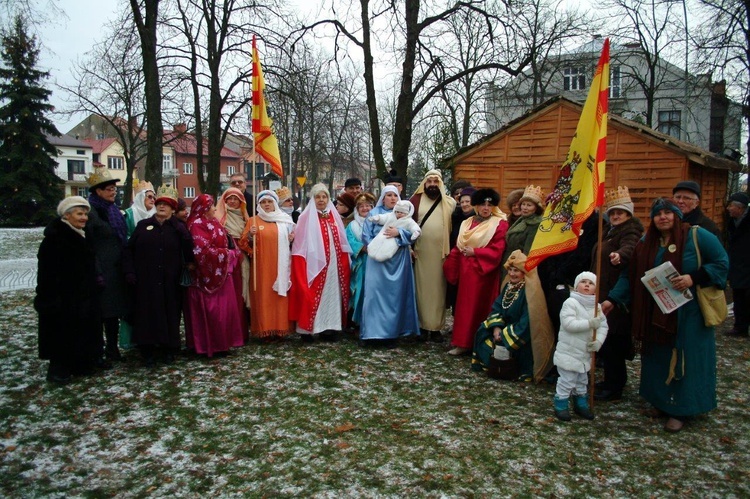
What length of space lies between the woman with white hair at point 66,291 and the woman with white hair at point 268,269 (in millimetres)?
1778

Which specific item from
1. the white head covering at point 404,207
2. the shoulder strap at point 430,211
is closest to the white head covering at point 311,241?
the white head covering at point 404,207

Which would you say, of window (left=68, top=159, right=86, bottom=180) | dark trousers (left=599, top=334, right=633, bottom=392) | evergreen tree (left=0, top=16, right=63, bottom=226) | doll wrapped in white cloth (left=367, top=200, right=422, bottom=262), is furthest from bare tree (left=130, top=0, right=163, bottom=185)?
window (left=68, top=159, right=86, bottom=180)

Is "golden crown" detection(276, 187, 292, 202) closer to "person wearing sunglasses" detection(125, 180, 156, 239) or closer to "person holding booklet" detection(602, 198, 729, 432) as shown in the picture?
"person wearing sunglasses" detection(125, 180, 156, 239)

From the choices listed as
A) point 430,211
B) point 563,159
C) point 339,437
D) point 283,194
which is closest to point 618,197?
point 430,211

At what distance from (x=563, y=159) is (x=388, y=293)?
33.0ft

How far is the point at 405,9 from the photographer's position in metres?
12.2

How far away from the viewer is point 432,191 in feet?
22.7

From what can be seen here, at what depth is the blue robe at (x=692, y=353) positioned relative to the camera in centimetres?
420

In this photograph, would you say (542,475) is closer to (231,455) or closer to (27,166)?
(231,455)

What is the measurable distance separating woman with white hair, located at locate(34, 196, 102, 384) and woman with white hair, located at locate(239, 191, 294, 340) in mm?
1778

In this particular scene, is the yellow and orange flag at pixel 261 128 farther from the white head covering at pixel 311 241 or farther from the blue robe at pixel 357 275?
the blue robe at pixel 357 275

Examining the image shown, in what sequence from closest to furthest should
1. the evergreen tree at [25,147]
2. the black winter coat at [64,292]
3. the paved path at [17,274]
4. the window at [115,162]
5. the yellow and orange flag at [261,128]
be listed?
the black winter coat at [64,292] < the yellow and orange flag at [261,128] < the paved path at [17,274] < the evergreen tree at [25,147] < the window at [115,162]

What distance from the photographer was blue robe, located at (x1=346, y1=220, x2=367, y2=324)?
276 inches

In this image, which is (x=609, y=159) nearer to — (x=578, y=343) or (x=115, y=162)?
(x=578, y=343)
